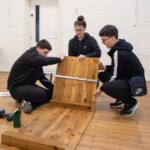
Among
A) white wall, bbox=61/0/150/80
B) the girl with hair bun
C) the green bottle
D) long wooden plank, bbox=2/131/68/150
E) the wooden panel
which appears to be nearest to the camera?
long wooden plank, bbox=2/131/68/150

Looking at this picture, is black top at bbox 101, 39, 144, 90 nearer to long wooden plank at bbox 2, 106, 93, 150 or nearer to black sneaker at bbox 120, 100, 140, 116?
black sneaker at bbox 120, 100, 140, 116

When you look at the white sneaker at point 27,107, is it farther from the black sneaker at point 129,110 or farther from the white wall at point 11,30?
the white wall at point 11,30

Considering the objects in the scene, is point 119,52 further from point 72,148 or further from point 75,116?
point 72,148

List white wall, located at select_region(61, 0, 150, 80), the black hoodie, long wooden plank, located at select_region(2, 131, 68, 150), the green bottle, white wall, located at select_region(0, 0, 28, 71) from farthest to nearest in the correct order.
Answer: white wall, located at select_region(0, 0, 28, 71)
white wall, located at select_region(61, 0, 150, 80)
the black hoodie
the green bottle
long wooden plank, located at select_region(2, 131, 68, 150)

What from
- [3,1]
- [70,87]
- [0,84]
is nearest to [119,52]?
[70,87]

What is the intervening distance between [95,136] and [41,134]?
50 centimetres

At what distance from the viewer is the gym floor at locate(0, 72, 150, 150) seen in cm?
196

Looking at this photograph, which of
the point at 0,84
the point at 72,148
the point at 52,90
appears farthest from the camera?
the point at 0,84

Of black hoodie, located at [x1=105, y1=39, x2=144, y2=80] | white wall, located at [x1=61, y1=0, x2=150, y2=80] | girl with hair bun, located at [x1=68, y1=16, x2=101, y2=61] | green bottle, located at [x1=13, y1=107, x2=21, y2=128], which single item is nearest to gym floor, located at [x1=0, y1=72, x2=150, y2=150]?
green bottle, located at [x1=13, y1=107, x2=21, y2=128]

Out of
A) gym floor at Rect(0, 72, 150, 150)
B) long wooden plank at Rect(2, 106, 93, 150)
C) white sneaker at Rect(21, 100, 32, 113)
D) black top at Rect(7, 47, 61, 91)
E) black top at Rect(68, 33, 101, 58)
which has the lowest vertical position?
gym floor at Rect(0, 72, 150, 150)

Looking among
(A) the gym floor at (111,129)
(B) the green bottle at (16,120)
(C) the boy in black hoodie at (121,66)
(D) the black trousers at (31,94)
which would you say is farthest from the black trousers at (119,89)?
(B) the green bottle at (16,120)

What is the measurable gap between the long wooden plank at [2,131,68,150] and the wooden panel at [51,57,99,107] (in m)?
1.06

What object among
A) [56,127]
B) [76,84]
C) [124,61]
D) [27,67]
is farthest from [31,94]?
[124,61]

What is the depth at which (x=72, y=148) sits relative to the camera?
6.17 ft
